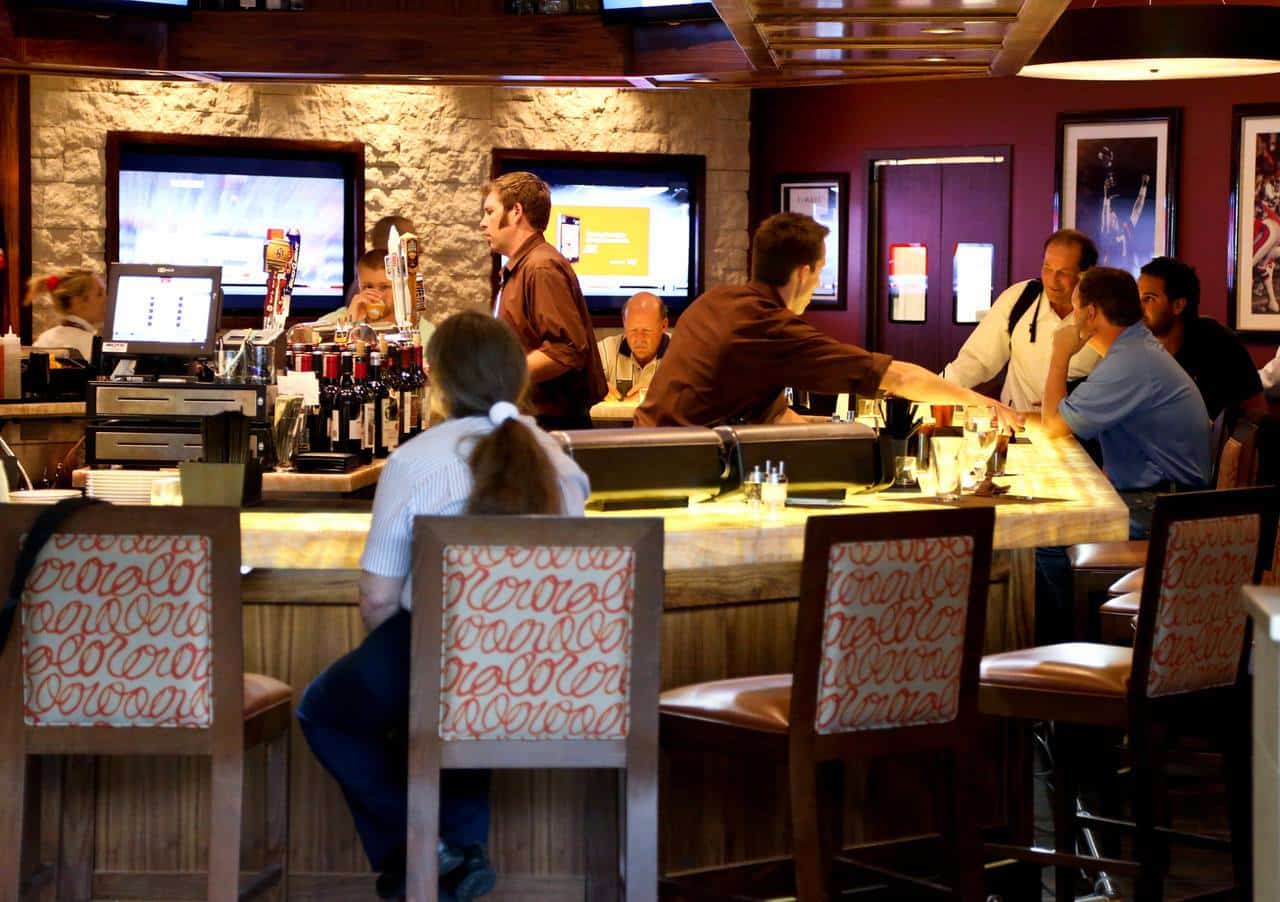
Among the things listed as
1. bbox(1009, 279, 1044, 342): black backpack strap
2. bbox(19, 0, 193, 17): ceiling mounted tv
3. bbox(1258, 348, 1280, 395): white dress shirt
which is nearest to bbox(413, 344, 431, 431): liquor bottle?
bbox(1009, 279, 1044, 342): black backpack strap

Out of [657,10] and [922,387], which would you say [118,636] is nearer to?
[922,387]

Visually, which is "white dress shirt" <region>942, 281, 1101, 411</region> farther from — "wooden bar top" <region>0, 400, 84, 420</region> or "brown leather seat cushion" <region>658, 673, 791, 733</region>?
"brown leather seat cushion" <region>658, 673, 791, 733</region>

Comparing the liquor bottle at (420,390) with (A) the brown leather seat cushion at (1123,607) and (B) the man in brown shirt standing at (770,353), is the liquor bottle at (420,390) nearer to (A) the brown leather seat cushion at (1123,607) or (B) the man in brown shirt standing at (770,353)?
(B) the man in brown shirt standing at (770,353)

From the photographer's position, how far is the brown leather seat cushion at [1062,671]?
128 inches

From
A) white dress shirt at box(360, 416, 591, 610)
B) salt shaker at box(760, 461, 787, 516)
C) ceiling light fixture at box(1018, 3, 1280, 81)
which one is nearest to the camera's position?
white dress shirt at box(360, 416, 591, 610)

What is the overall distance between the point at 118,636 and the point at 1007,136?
771 cm

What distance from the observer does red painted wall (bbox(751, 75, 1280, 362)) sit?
9031 mm

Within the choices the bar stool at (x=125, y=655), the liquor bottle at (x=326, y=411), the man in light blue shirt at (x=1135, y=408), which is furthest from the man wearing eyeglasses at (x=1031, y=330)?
the bar stool at (x=125, y=655)

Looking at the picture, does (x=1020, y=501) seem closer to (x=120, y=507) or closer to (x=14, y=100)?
(x=120, y=507)

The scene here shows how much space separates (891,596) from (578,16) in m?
5.84

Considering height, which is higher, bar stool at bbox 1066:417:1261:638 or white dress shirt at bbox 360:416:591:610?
white dress shirt at bbox 360:416:591:610

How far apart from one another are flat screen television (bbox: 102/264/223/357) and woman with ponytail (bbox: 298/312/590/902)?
94.7 inches

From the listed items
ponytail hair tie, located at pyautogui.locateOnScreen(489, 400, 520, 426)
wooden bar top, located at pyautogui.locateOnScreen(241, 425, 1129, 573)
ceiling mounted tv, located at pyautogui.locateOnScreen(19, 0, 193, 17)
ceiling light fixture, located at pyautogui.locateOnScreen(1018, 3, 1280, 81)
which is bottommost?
wooden bar top, located at pyautogui.locateOnScreen(241, 425, 1129, 573)

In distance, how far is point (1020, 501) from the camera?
3727 mm
